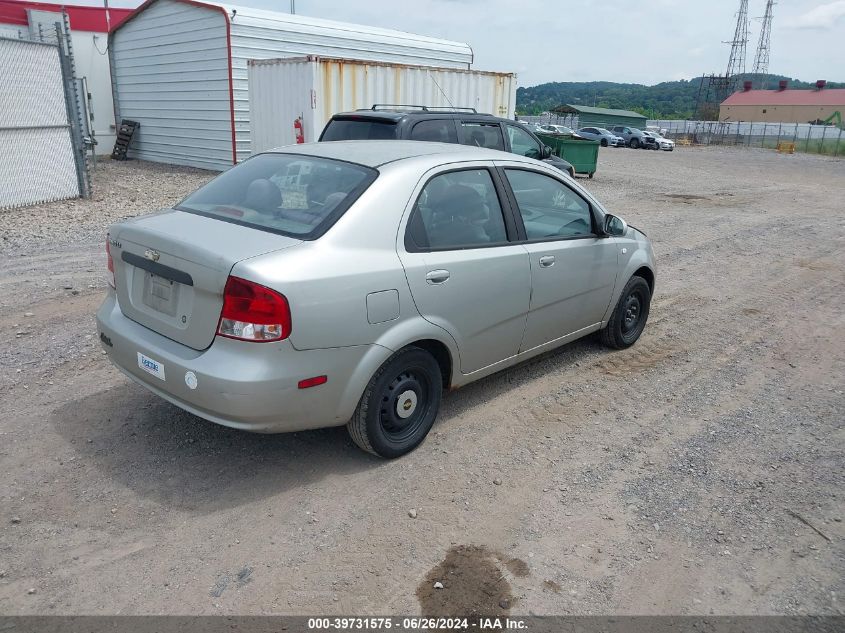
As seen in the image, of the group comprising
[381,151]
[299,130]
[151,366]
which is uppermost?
[381,151]

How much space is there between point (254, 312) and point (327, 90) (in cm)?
1024

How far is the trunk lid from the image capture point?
10.8ft

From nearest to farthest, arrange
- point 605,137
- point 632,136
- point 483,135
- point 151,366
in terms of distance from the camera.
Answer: point 151,366 → point 483,135 → point 632,136 → point 605,137

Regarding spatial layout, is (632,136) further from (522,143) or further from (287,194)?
(287,194)

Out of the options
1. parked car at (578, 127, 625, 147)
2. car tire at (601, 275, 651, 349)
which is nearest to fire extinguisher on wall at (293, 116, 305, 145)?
car tire at (601, 275, 651, 349)

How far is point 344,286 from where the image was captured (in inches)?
132

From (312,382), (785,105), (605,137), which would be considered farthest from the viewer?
(785,105)

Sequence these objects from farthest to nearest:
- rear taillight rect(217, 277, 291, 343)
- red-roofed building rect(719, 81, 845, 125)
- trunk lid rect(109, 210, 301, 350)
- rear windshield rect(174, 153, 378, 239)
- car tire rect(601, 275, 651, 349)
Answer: red-roofed building rect(719, 81, 845, 125) < car tire rect(601, 275, 651, 349) < rear windshield rect(174, 153, 378, 239) < trunk lid rect(109, 210, 301, 350) < rear taillight rect(217, 277, 291, 343)

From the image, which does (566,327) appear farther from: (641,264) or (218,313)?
(218,313)

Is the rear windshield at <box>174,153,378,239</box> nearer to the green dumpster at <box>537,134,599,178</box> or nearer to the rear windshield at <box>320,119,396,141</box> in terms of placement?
the rear windshield at <box>320,119,396,141</box>

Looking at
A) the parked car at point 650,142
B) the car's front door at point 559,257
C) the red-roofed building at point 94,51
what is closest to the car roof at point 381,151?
the car's front door at point 559,257

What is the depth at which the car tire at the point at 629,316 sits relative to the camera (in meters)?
5.61

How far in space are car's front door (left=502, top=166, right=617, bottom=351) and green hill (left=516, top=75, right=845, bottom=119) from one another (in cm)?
11423

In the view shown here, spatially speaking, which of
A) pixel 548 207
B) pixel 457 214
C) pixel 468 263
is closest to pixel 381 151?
pixel 457 214
